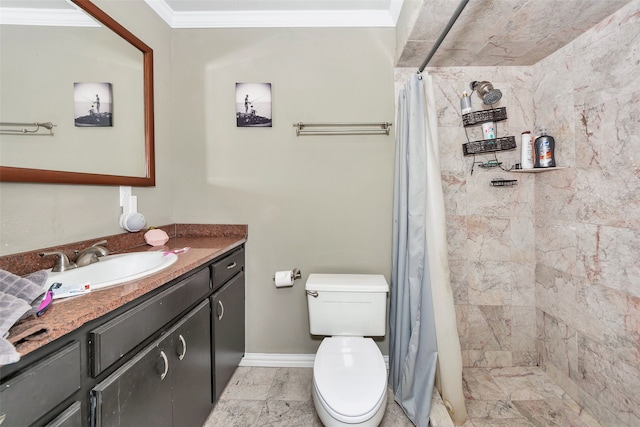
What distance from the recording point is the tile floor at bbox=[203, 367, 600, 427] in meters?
1.52

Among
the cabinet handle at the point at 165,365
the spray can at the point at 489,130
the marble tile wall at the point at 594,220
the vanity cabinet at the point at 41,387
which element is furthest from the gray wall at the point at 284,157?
the vanity cabinet at the point at 41,387

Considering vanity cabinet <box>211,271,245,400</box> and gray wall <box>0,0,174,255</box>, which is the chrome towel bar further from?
vanity cabinet <box>211,271,245,400</box>

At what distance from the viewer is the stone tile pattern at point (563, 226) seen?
137 cm

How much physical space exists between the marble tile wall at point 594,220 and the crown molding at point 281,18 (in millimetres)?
1177

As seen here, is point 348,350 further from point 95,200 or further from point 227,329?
point 95,200

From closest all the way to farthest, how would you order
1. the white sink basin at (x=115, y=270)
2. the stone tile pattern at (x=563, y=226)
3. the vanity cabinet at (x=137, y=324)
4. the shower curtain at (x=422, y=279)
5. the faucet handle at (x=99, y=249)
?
the vanity cabinet at (x=137, y=324) → the white sink basin at (x=115, y=270) → the faucet handle at (x=99, y=249) → the stone tile pattern at (x=563, y=226) → the shower curtain at (x=422, y=279)

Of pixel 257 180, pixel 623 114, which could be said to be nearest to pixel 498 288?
pixel 623 114

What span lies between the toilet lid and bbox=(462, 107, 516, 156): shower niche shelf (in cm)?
149

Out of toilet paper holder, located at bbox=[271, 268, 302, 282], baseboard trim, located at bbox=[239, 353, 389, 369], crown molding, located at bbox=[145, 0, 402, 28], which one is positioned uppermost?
crown molding, located at bbox=[145, 0, 402, 28]

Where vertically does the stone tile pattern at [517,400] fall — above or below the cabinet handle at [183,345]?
below

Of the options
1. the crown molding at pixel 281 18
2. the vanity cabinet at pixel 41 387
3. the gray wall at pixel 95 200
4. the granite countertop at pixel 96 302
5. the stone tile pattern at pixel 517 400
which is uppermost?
the crown molding at pixel 281 18

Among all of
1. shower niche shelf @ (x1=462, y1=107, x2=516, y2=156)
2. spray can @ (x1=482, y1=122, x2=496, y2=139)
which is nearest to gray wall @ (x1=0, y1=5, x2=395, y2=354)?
shower niche shelf @ (x1=462, y1=107, x2=516, y2=156)

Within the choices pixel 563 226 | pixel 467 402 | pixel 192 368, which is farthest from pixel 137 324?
pixel 563 226

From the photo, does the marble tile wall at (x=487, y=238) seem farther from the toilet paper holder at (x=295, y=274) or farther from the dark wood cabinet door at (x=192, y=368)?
the dark wood cabinet door at (x=192, y=368)
